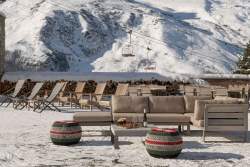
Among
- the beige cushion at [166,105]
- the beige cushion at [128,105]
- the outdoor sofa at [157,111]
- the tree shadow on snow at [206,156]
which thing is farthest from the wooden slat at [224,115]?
the beige cushion at [128,105]

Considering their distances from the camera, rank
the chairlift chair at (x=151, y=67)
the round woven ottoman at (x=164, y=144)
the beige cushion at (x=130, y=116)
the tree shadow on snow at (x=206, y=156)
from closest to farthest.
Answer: the round woven ottoman at (x=164, y=144)
the tree shadow on snow at (x=206, y=156)
the beige cushion at (x=130, y=116)
the chairlift chair at (x=151, y=67)

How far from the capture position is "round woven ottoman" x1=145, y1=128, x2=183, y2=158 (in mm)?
7254

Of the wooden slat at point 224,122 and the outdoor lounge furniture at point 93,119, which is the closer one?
the wooden slat at point 224,122

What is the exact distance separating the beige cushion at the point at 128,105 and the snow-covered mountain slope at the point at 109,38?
68.1 meters

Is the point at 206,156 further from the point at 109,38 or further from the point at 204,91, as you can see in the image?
the point at 109,38

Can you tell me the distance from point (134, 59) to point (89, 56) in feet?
36.6

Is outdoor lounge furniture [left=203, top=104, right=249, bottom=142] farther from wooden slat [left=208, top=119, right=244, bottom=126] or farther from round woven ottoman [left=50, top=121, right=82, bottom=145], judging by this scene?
round woven ottoman [left=50, top=121, right=82, bottom=145]

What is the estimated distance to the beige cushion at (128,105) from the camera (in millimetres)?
10141

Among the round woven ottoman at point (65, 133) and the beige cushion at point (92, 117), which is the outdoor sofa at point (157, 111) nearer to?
the beige cushion at point (92, 117)

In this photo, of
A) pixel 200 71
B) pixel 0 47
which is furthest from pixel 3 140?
pixel 200 71

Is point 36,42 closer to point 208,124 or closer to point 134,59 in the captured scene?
point 134,59

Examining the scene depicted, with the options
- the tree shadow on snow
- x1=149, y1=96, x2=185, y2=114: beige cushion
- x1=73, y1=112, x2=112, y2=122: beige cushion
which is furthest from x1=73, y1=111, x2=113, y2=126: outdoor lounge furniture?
the tree shadow on snow

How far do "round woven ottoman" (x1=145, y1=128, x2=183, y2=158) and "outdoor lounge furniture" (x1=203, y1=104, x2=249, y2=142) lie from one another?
61.0 inches

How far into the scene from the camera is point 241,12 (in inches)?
5113
